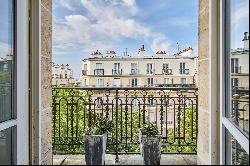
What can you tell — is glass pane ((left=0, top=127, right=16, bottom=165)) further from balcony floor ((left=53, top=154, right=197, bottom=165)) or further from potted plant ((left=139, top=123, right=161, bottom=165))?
potted plant ((left=139, top=123, right=161, bottom=165))

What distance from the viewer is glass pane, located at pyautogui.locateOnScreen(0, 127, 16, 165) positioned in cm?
240

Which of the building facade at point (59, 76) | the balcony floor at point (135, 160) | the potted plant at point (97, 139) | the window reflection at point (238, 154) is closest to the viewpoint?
the window reflection at point (238, 154)

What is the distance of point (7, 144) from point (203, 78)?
177 cm

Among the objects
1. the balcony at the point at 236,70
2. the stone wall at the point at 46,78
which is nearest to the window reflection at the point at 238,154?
the balcony at the point at 236,70

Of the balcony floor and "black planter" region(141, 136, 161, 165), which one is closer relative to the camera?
the balcony floor

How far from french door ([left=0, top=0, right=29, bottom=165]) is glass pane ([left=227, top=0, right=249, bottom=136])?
1.64 metres

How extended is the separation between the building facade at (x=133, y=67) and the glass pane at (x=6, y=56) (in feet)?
26.6

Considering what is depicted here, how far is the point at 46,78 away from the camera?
2.90 meters

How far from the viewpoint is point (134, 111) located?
4504 millimetres

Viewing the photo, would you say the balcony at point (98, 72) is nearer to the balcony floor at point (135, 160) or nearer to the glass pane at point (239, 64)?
the balcony floor at point (135, 160)

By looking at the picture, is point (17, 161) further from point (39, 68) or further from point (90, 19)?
point (90, 19)

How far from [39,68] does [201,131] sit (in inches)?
61.2

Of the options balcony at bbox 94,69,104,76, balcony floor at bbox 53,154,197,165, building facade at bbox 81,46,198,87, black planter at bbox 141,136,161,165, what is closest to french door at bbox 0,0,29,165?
balcony floor at bbox 53,154,197,165

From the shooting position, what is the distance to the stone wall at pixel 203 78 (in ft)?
8.38
